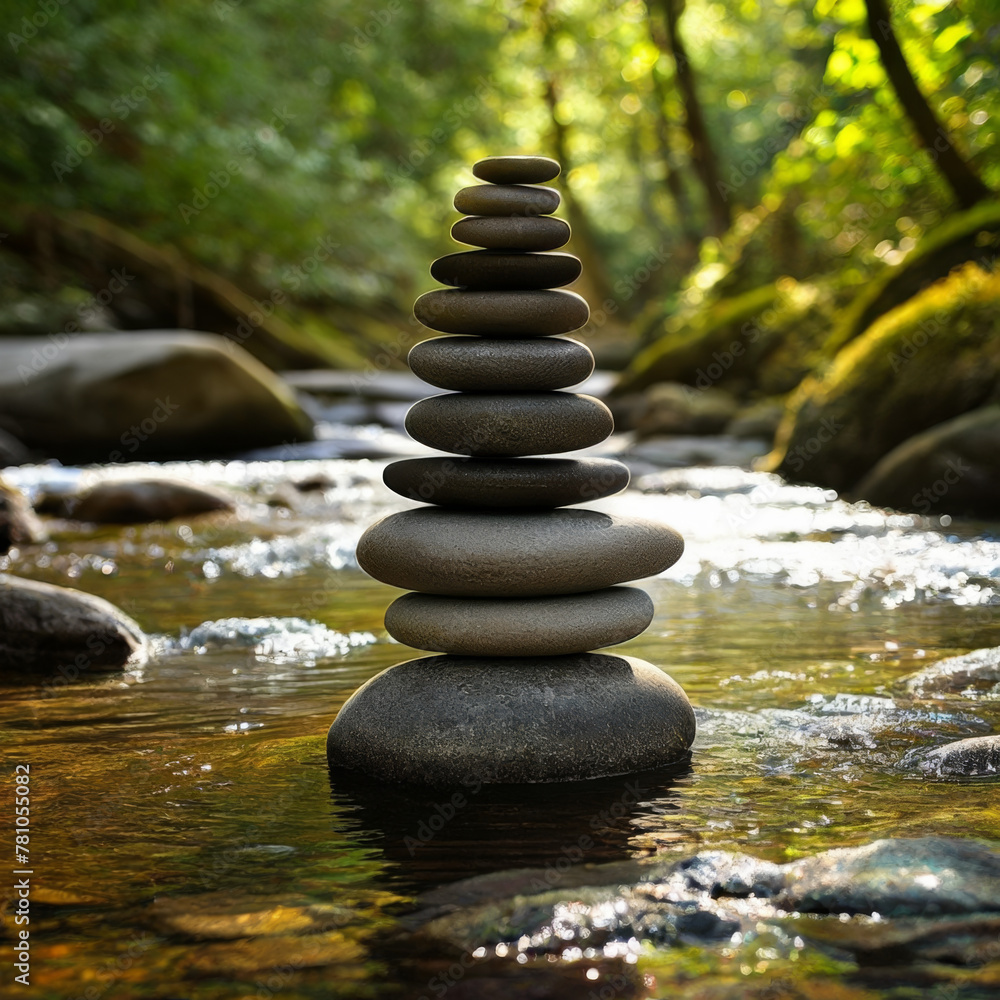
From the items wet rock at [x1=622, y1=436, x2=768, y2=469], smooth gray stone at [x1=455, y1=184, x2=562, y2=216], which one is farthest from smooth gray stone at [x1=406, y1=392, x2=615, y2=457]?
wet rock at [x1=622, y1=436, x2=768, y2=469]

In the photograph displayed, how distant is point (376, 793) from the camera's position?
464cm

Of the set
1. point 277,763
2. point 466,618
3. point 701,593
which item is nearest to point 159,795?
point 277,763

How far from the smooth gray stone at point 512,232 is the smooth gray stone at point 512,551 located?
1150 mm

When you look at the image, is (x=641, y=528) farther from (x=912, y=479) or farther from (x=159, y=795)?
(x=912, y=479)

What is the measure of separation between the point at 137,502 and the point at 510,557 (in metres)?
8.83

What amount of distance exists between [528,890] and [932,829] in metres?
1.36

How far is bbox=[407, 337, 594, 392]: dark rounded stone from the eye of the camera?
521cm

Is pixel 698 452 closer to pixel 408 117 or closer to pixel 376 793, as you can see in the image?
pixel 376 793

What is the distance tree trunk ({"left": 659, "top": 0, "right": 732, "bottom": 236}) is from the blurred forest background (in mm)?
70

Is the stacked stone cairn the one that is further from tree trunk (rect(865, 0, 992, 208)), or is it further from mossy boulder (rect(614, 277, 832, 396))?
mossy boulder (rect(614, 277, 832, 396))

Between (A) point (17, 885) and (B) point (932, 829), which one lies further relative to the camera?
(B) point (932, 829)

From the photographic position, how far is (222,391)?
1811 cm

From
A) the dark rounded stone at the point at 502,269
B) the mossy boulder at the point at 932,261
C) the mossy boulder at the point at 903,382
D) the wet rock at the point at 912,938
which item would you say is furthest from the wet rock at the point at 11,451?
the wet rock at the point at 912,938

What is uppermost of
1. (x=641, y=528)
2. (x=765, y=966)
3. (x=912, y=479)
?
(x=912, y=479)
